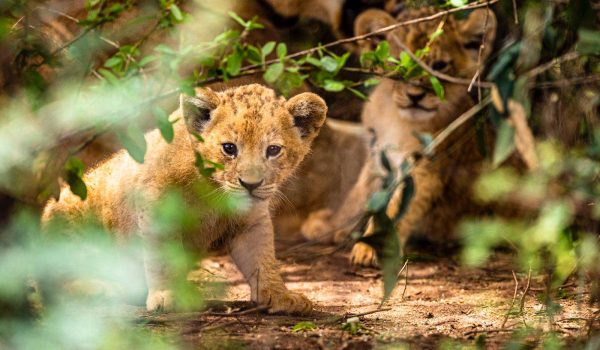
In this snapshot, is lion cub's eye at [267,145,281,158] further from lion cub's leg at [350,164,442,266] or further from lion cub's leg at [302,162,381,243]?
lion cub's leg at [302,162,381,243]

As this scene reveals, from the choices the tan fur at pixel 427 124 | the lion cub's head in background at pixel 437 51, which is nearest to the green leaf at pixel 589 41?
the tan fur at pixel 427 124

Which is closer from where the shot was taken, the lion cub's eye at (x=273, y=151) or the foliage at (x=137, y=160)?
the foliage at (x=137, y=160)

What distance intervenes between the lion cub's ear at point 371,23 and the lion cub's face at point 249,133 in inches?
98.2

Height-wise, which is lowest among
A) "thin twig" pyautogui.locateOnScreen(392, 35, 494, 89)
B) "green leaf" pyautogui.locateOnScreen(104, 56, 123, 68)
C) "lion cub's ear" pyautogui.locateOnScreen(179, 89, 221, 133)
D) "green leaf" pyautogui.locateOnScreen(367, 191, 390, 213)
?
"green leaf" pyautogui.locateOnScreen(367, 191, 390, 213)

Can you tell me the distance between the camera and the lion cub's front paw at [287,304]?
4035 millimetres

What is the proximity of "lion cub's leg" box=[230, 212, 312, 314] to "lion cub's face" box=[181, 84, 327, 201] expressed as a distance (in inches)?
12.5

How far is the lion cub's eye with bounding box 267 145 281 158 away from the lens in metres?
4.11

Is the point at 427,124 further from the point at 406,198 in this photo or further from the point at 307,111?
the point at 406,198

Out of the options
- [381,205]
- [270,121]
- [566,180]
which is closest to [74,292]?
[270,121]

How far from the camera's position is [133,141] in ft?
9.48

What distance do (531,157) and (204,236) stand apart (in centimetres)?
173

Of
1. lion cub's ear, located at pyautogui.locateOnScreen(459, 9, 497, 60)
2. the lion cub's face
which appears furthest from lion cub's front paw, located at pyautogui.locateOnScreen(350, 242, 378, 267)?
lion cub's ear, located at pyautogui.locateOnScreen(459, 9, 497, 60)

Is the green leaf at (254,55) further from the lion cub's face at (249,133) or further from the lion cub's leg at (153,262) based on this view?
the lion cub's leg at (153,262)

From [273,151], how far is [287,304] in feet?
2.52
